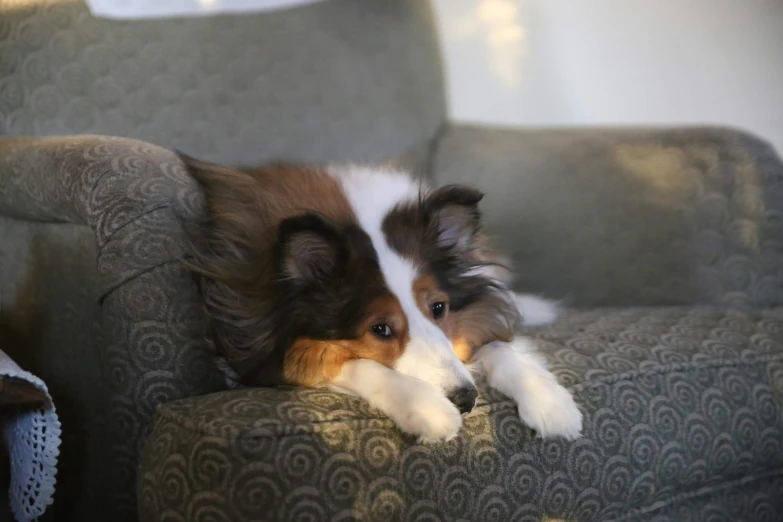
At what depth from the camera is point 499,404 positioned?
1.54 meters

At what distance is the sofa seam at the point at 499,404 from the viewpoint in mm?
1342

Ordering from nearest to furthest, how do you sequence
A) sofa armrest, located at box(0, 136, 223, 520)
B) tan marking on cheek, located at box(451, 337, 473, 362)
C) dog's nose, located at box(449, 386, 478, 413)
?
dog's nose, located at box(449, 386, 478, 413), sofa armrest, located at box(0, 136, 223, 520), tan marking on cheek, located at box(451, 337, 473, 362)

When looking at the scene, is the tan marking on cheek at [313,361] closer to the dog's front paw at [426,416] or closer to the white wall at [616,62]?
the dog's front paw at [426,416]

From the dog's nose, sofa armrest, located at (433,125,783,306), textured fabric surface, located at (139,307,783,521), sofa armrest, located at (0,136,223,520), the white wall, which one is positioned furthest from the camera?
the white wall

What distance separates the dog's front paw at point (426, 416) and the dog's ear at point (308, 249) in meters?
0.36

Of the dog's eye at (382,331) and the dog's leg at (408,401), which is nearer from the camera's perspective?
the dog's leg at (408,401)

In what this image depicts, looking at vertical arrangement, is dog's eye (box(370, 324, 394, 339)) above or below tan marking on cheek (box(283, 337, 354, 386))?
above

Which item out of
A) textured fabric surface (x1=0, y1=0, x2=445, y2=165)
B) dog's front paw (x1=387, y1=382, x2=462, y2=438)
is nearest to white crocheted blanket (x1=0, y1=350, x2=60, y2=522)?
dog's front paw (x1=387, y1=382, x2=462, y2=438)

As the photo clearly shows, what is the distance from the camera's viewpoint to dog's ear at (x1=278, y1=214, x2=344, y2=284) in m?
1.55

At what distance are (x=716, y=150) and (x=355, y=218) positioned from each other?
49.8 inches

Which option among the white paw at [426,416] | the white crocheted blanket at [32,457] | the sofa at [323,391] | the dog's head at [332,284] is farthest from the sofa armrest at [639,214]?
the white crocheted blanket at [32,457]

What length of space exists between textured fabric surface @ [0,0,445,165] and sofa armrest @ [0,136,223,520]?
71 centimetres

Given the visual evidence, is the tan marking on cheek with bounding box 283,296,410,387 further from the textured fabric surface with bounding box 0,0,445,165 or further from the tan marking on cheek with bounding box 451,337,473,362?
the textured fabric surface with bounding box 0,0,445,165

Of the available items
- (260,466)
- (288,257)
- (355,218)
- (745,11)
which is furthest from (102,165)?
(745,11)
